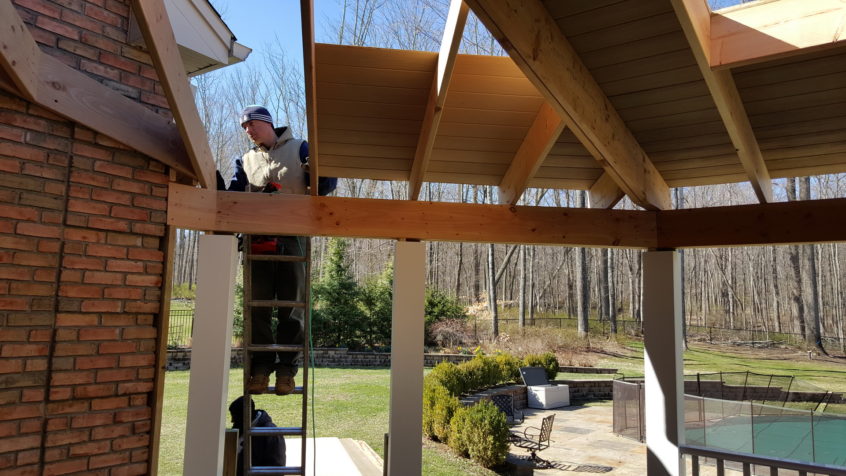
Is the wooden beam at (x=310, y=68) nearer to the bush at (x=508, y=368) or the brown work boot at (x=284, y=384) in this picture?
A: the brown work boot at (x=284, y=384)

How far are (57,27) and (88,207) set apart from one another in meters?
0.95

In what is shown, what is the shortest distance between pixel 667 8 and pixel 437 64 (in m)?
1.36

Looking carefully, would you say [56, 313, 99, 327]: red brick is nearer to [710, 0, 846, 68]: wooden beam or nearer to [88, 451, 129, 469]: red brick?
[88, 451, 129, 469]: red brick

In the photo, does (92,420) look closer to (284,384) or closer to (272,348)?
(272,348)

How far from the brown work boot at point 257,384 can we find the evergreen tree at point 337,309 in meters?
12.9

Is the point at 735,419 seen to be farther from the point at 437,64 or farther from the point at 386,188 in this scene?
the point at 386,188

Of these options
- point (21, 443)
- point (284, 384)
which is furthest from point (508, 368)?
point (21, 443)

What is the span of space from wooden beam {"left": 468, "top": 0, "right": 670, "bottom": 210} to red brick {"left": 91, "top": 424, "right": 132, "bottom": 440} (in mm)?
2899

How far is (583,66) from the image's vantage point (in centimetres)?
361

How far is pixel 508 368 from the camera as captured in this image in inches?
548

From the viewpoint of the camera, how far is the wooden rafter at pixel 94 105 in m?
2.71

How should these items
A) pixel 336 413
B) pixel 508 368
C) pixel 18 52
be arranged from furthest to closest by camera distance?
pixel 508 368 < pixel 336 413 < pixel 18 52

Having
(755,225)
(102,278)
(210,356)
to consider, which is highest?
(755,225)

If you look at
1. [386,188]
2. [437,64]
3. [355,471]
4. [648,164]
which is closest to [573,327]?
[386,188]
